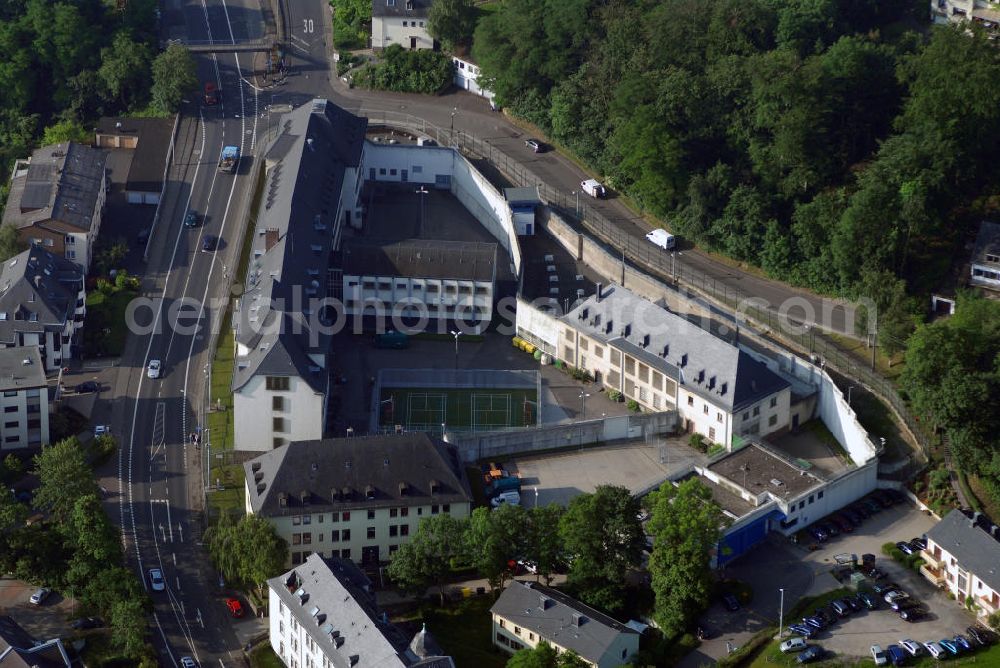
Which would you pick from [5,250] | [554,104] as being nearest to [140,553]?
[5,250]

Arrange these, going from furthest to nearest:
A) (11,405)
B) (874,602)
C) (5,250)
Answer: (5,250) < (11,405) < (874,602)

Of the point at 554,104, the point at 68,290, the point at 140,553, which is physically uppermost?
the point at 554,104

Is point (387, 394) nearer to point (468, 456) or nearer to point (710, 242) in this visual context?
point (468, 456)

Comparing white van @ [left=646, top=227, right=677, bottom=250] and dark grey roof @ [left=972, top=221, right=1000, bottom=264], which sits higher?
dark grey roof @ [left=972, top=221, right=1000, bottom=264]

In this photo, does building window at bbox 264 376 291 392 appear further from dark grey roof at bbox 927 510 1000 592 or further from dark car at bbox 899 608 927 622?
dark grey roof at bbox 927 510 1000 592

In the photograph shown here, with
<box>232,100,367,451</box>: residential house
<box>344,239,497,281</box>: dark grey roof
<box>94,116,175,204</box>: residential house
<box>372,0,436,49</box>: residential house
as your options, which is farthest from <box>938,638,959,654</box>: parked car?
<box>372,0,436,49</box>: residential house

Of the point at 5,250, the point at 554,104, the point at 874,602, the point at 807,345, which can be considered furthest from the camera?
the point at 554,104

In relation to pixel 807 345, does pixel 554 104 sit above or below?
above

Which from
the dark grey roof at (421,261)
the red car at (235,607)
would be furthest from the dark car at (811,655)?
the dark grey roof at (421,261)
